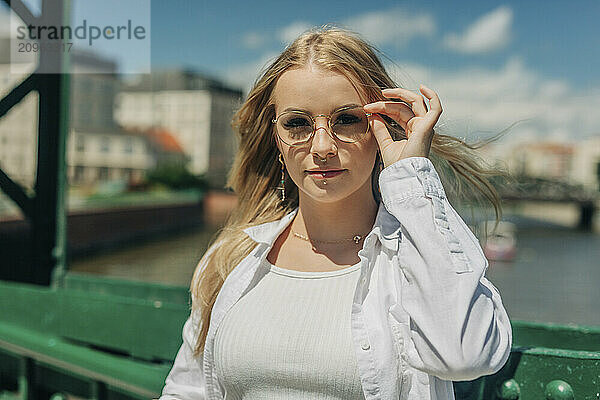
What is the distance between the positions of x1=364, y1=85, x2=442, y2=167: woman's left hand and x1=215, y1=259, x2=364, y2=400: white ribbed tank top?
32cm

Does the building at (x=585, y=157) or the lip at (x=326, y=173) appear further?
the building at (x=585, y=157)

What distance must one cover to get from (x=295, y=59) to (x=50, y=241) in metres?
2.64

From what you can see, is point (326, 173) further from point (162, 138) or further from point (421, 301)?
point (162, 138)

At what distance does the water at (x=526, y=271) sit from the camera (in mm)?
25094

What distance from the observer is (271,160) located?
6.52 ft

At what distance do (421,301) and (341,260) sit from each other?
1.22 feet

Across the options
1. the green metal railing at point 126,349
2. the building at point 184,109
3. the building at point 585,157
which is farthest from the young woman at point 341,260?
the building at point 585,157

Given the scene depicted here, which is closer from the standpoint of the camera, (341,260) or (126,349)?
(341,260)

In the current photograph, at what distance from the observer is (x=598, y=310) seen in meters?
27.0

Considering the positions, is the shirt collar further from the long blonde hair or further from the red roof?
the red roof

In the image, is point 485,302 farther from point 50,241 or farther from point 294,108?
point 50,241

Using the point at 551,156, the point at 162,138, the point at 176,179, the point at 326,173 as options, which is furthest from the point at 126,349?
the point at 551,156

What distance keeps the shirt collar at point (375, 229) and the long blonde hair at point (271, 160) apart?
4 centimetres

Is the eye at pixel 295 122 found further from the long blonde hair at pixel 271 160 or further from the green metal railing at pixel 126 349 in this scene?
the green metal railing at pixel 126 349
